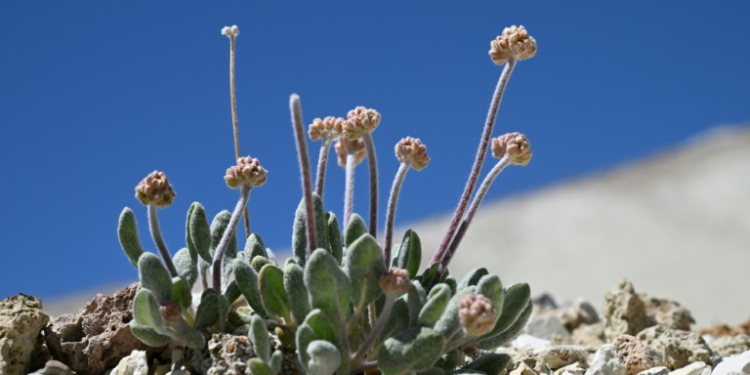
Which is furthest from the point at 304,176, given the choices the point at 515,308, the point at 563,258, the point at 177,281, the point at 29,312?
the point at 563,258

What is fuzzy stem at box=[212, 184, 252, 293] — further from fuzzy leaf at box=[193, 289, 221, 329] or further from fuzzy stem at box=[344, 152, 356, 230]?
fuzzy stem at box=[344, 152, 356, 230]

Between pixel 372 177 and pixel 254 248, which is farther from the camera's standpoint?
pixel 254 248

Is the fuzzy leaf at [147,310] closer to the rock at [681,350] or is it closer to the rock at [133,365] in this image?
the rock at [133,365]

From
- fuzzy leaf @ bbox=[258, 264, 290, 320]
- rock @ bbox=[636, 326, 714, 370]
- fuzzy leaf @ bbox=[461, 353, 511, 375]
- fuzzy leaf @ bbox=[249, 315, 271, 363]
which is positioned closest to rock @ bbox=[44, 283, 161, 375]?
fuzzy leaf @ bbox=[258, 264, 290, 320]

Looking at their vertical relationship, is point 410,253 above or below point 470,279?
above

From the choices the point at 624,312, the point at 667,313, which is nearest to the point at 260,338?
the point at 624,312

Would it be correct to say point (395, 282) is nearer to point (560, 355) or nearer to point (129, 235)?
point (129, 235)

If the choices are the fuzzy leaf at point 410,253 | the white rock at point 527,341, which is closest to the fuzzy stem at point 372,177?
the fuzzy leaf at point 410,253
